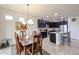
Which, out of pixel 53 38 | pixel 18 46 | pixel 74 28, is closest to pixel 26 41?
pixel 18 46

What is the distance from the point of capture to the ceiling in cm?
178

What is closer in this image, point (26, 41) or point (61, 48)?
Result: point (61, 48)

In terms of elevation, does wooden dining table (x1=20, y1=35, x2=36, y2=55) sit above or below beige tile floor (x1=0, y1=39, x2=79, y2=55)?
above

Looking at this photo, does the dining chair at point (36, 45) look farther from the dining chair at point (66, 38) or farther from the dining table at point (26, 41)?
the dining chair at point (66, 38)

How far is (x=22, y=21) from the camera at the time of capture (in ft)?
6.08

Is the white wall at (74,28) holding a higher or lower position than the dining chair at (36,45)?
higher

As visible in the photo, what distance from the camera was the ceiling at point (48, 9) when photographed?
5.85 ft

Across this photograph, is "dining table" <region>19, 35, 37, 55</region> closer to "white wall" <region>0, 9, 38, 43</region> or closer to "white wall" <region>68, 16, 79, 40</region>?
"white wall" <region>0, 9, 38, 43</region>

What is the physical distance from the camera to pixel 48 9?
1.84 metres

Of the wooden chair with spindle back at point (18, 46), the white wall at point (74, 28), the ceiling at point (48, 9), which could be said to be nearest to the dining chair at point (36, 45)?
the wooden chair with spindle back at point (18, 46)

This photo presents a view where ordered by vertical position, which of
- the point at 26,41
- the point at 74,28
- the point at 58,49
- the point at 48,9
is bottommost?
the point at 58,49

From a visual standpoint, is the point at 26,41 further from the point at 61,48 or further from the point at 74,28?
the point at 74,28

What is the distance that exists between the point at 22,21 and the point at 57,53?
1.02 metres

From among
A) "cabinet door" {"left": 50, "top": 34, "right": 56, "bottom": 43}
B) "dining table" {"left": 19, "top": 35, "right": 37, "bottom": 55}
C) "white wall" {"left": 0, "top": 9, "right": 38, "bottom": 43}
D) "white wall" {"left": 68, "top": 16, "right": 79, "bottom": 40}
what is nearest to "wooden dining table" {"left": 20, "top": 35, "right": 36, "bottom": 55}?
"dining table" {"left": 19, "top": 35, "right": 37, "bottom": 55}
